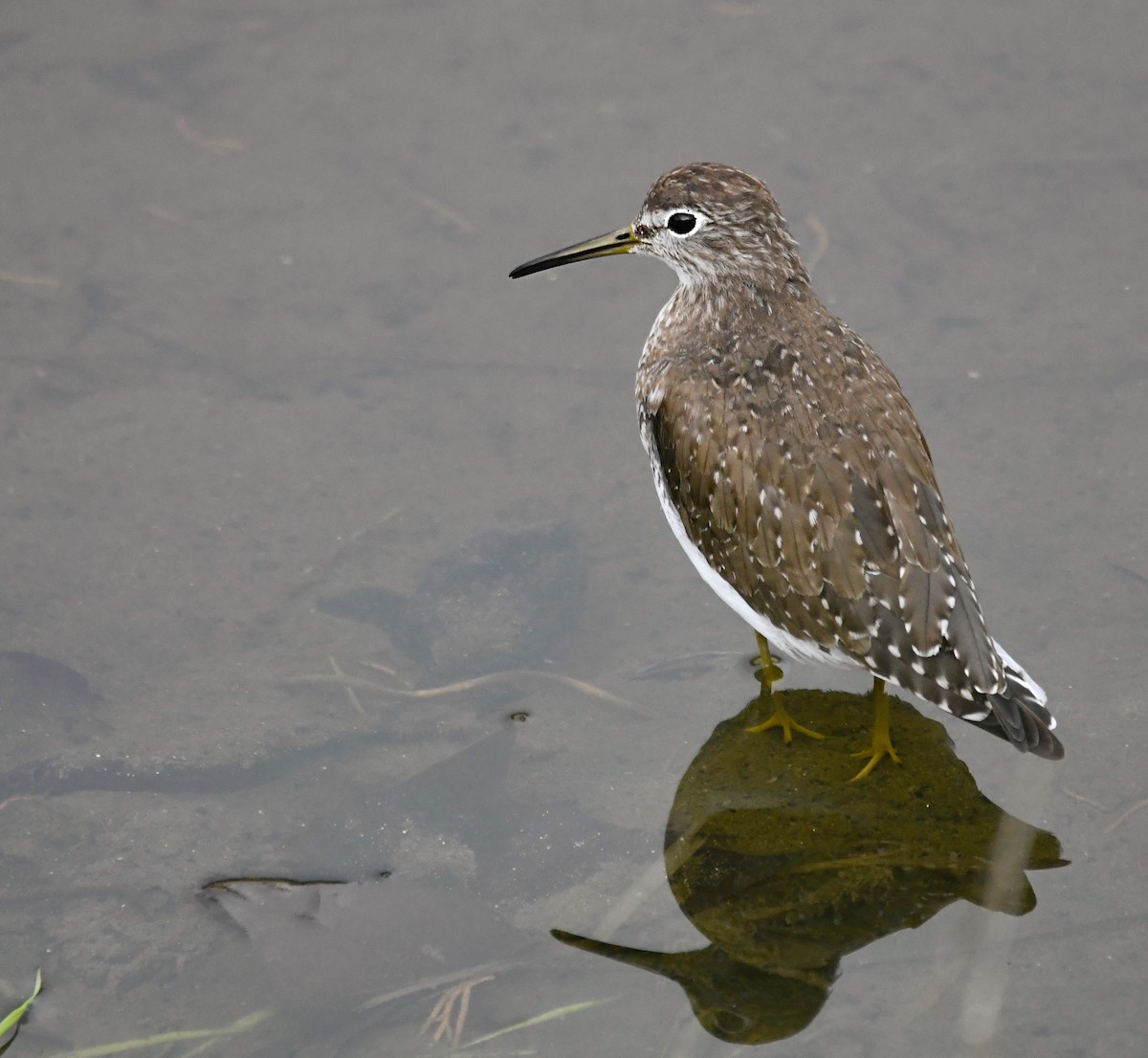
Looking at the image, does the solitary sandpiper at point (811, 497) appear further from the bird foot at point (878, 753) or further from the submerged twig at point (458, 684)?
the submerged twig at point (458, 684)

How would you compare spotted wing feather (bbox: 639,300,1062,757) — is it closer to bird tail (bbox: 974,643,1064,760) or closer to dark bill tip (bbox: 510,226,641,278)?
bird tail (bbox: 974,643,1064,760)

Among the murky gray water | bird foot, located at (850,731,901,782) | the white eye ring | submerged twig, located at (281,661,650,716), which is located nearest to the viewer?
the murky gray water

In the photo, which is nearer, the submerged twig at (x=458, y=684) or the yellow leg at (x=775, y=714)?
the yellow leg at (x=775, y=714)

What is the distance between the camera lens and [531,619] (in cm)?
586

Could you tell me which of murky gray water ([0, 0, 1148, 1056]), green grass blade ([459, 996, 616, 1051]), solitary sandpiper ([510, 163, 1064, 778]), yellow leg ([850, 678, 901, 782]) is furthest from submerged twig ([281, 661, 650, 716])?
green grass blade ([459, 996, 616, 1051])

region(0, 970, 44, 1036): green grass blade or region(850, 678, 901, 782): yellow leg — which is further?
region(850, 678, 901, 782): yellow leg

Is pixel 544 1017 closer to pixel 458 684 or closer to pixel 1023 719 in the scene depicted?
pixel 458 684

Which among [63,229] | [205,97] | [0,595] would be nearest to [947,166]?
[205,97]

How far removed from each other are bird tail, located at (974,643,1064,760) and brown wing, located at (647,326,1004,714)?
2.3 inches

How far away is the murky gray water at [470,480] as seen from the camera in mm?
4699

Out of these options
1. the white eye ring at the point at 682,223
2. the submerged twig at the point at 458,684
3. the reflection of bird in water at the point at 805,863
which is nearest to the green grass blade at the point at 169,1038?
the reflection of bird in water at the point at 805,863

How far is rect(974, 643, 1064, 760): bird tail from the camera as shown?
4629mm

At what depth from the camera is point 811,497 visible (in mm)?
4930

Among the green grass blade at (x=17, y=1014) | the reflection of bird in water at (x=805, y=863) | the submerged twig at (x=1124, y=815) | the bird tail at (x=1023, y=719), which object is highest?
the bird tail at (x=1023, y=719)
